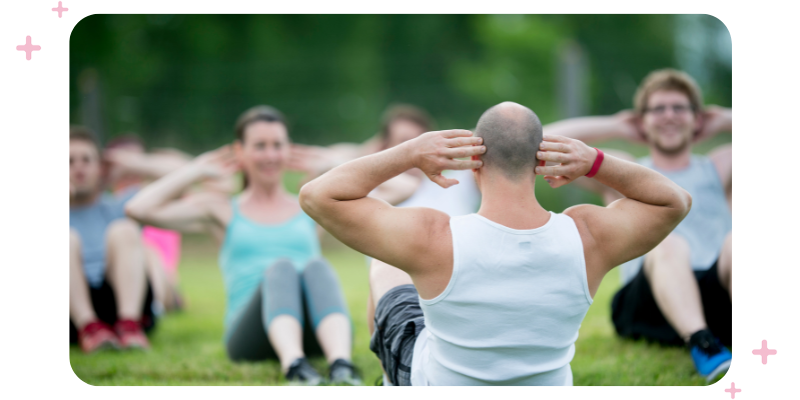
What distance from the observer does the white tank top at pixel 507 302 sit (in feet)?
6.10

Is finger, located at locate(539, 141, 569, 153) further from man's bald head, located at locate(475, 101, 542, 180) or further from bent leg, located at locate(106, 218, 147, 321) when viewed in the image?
bent leg, located at locate(106, 218, 147, 321)

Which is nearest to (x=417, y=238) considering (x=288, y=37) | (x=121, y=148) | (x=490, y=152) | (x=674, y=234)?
(x=490, y=152)

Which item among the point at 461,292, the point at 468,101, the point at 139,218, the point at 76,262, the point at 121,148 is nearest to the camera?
the point at 461,292

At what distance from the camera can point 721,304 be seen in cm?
328

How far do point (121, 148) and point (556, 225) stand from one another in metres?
5.03

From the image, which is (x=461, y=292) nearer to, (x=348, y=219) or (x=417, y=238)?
(x=417, y=238)

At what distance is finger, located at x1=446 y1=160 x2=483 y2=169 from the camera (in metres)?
1.96

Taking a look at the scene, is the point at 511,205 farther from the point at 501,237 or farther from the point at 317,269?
the point at 317,269

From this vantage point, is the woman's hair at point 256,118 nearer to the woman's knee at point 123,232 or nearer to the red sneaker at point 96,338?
the woman's knee at point 123,232

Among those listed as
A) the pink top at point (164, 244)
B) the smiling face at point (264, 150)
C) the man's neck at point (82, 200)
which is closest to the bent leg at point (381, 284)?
the smiling face at point (264, 150)

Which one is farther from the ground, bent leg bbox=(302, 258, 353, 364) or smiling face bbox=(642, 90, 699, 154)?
smiling face bbox=(642, 90, 699, 154)

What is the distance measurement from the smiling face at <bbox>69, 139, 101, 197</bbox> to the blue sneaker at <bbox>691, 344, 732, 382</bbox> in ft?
13.3

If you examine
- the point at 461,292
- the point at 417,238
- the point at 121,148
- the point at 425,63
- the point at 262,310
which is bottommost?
the point at 262,310
